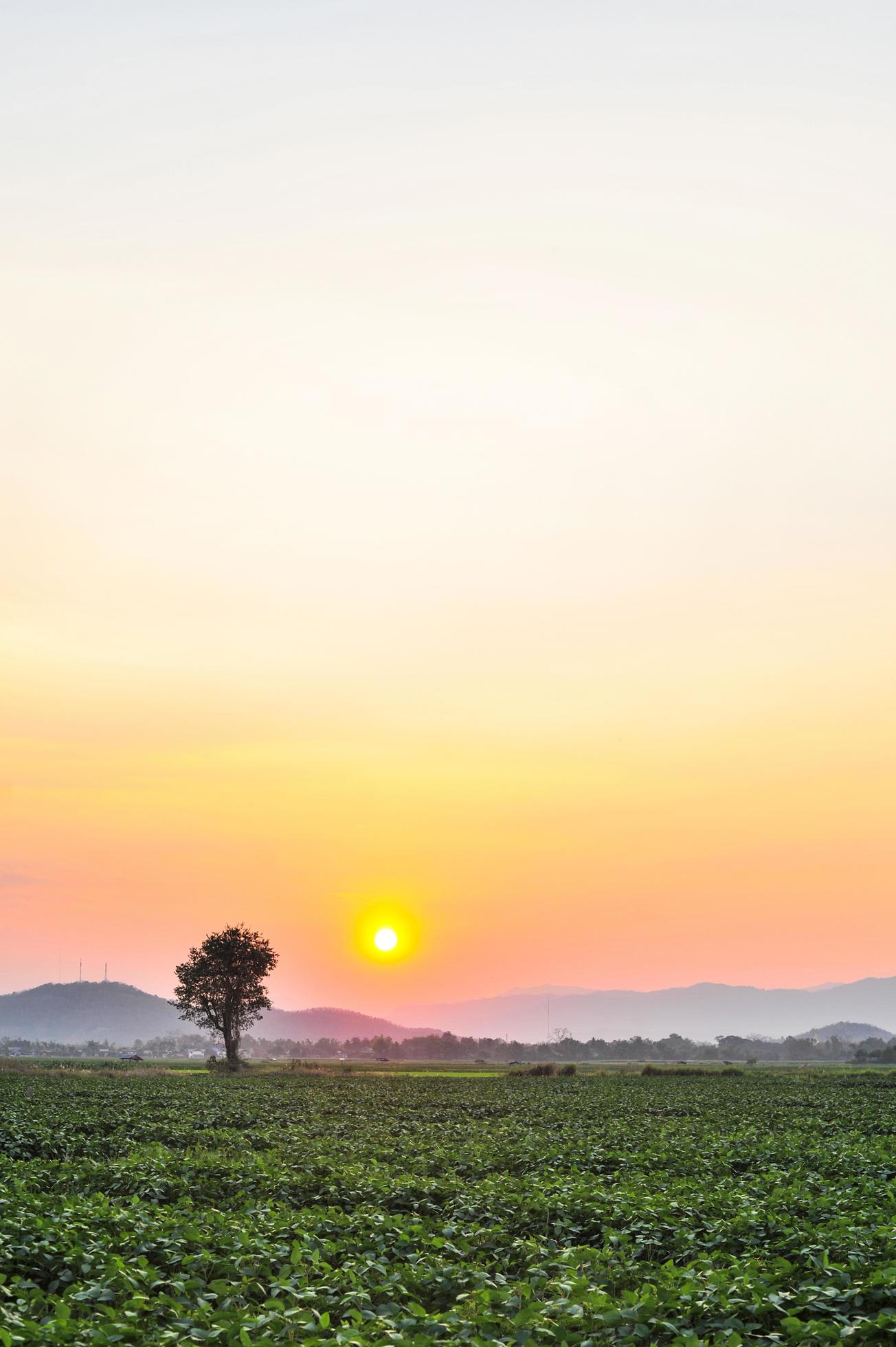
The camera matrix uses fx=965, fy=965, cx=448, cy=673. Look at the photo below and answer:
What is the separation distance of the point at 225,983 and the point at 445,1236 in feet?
329

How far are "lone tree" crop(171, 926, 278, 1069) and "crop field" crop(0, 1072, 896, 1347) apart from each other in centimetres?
7713

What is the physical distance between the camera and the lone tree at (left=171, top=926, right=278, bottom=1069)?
349 feet

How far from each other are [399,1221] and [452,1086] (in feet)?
179

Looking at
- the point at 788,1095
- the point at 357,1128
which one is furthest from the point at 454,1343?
the point at 788,1095

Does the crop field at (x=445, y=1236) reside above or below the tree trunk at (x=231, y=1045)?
above

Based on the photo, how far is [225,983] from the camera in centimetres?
10762

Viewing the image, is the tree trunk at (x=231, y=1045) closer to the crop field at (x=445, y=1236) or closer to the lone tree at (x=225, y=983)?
the lone tree at (x=225, y=983)

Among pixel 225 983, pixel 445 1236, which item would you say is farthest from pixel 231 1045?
pixel 445 1236

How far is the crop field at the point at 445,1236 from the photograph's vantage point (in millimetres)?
9727

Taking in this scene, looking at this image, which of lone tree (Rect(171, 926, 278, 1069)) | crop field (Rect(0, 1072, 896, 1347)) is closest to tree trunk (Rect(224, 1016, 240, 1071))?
lone tree (Rect(171, 926, 278, 1069))

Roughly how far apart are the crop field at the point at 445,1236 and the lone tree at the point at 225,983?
77.1 metres

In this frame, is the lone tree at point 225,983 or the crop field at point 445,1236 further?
the lone tree at point 225,983

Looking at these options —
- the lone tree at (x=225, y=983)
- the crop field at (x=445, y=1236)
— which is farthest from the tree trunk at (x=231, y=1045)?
the crop field at (x=445, y=1236)

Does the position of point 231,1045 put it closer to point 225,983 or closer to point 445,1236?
point 225,983
